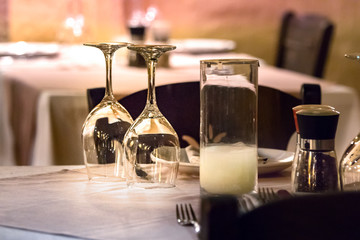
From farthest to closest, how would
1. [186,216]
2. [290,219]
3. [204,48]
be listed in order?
1. [204,48]
2. [186,216]
3. [290,219]

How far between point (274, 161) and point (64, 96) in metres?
1.14

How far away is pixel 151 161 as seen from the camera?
114 centimetres

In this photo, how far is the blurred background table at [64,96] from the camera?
2.19m

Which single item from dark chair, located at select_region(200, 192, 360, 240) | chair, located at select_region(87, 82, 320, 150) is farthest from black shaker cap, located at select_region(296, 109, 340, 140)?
chair, located at select_region(87, 82, 320, 150)

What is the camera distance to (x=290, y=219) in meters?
0.62

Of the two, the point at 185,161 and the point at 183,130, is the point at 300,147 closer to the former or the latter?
the point at 185,161

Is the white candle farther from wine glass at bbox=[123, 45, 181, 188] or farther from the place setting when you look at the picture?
wine glass at bbox=[123, 45, 181, 188]

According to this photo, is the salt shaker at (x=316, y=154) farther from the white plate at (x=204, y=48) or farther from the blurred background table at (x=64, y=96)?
the white plate at (x=204, y=48)

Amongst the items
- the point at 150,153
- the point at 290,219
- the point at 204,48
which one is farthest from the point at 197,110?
the point at 204,48

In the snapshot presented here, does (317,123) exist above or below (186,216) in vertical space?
above

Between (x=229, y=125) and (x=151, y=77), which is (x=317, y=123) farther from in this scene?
(x=151, y=77)

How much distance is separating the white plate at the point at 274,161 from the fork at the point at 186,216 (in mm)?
210

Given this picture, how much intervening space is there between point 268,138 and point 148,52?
0.60m

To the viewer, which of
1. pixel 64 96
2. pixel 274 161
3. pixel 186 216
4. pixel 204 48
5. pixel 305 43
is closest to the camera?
pixel 186 216
